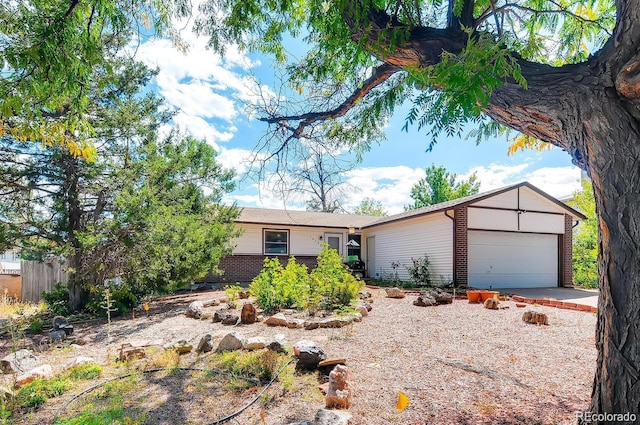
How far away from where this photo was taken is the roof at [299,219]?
16.6m

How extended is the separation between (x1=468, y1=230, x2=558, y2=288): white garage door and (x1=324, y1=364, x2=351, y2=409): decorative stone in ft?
35.8

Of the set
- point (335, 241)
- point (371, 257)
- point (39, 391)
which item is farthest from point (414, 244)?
point (39, 391)

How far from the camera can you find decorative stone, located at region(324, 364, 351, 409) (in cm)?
306

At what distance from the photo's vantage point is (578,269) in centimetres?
1742

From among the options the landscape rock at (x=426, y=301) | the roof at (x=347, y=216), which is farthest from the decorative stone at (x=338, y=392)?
the roof at (x=347, y=216)

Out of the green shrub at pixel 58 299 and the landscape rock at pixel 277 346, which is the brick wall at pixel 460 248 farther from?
the green shrub at pixel 58 299

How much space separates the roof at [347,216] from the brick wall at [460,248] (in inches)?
16.4

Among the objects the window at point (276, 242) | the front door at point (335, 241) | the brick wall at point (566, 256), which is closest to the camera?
the brick wall at point (566, 256)

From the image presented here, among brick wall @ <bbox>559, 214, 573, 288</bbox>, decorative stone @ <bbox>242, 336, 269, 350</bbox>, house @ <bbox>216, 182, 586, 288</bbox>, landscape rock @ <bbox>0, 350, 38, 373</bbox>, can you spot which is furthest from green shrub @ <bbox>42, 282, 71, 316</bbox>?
brick wall @ <bbox>559, 214, 573, 288</bbox>

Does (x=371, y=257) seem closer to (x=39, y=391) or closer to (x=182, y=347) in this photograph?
(x=182, y=347)

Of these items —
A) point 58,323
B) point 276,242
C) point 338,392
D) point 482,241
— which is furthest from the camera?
point 276,242

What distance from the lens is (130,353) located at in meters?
4.95

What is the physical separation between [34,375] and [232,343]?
2.19 metres

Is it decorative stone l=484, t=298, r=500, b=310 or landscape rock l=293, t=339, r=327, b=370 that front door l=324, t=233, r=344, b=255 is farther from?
landscape rock l=293, t=339, r=327, b=370
